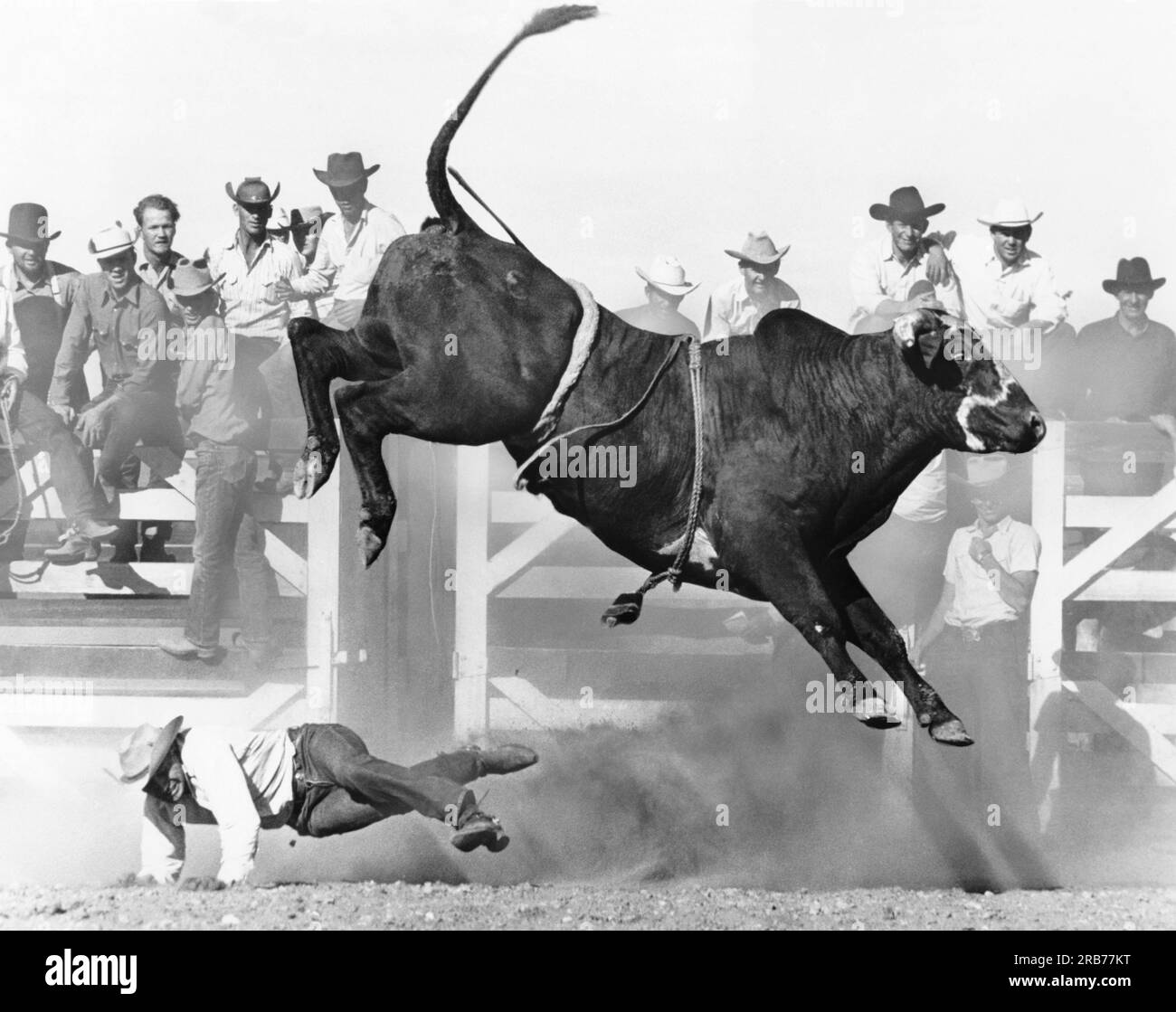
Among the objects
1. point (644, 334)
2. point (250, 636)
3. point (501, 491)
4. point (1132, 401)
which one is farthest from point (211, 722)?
point (1132, 401)

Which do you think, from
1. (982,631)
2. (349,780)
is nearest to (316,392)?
(349,780)

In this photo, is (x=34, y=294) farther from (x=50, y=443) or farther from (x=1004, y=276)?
(x=1004, y=276)

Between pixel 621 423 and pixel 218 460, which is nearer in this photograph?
pixel 621 423

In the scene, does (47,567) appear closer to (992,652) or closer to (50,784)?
(50,784)

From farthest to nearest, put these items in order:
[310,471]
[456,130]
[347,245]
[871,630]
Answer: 1. [347,245]
2. [871,630]
3. [456,130]
4. [310,471]

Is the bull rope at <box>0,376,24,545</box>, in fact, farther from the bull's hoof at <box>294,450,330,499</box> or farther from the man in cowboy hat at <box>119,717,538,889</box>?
the bull's hoof at <box>294,450,330,499</box>

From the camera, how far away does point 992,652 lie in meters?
7.68

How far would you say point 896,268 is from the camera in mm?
7559

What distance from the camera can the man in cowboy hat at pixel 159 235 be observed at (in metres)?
7.57

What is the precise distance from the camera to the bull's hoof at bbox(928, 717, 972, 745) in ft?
20.6

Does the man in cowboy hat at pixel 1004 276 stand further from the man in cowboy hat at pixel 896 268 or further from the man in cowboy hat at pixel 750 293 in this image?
the man in cowboy hat at pixel 750 293

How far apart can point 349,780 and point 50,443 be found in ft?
6.95

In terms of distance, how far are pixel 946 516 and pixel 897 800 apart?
53.4 inches

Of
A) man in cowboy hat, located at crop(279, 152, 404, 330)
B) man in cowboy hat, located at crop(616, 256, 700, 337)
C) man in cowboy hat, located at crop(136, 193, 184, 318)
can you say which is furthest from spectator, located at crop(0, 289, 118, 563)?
man in cowboy hat, located at crop(616, 256, 700, 337)
